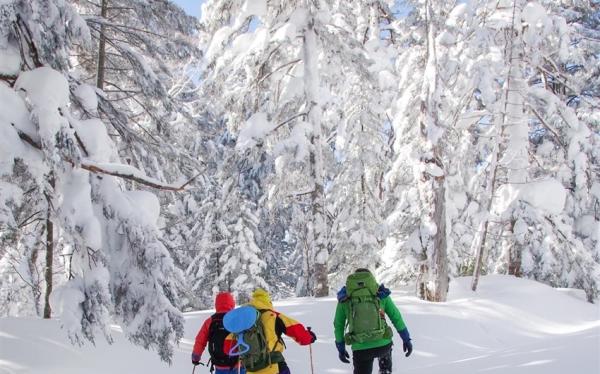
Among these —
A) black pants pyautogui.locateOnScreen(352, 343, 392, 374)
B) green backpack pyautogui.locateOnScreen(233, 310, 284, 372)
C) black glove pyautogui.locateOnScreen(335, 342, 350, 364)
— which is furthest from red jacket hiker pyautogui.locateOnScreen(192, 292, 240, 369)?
black pants pyautogui.locateOnScreen(352, 343, 392, 374)

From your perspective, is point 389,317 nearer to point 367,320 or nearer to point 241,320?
point 367,320

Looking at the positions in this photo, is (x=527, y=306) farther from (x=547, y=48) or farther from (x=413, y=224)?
(x=547, y=48)

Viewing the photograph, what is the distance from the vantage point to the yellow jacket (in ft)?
16.4

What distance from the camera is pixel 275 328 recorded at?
16.7ft

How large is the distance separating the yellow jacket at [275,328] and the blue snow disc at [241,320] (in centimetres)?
20

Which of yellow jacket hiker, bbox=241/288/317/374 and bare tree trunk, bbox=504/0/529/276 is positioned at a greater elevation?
bare tree trunk, bbox=504/0/529/276

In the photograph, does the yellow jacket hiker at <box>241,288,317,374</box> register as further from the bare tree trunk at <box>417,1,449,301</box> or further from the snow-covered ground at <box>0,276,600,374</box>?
the bare tree trunk at <box>417,1,449,301</box>

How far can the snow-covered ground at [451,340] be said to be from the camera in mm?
6914

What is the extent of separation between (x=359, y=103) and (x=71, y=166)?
557 inches

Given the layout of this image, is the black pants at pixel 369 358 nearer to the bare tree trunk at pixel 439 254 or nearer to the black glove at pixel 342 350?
the black glove at pixel 342 350

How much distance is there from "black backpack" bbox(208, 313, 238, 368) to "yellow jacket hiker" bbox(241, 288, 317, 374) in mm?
926

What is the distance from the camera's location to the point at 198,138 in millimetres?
22672

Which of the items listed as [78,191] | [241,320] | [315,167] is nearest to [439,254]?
[315,167]

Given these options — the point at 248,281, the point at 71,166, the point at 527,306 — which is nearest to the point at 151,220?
the point at 71,166
